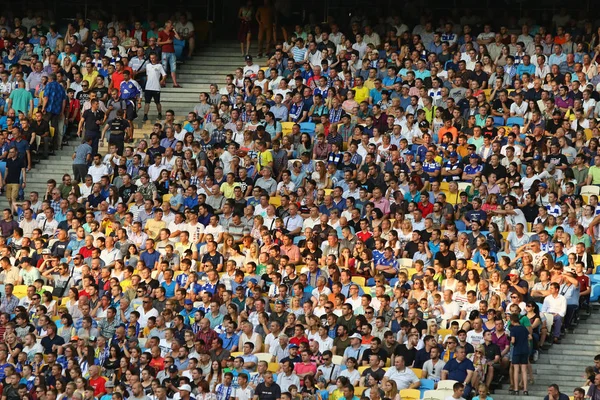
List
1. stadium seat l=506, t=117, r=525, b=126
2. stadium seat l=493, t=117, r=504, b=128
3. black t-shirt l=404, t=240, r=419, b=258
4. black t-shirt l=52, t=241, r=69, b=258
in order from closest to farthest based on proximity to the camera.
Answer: black t-shirt l=404, t=240, r=419, b=258 < black t-shirt l=52, t=241, r=69, b=258 < stadium seat l=506, t=117, r=525, b=126 < stadium seat l=493, t=117, r=504, b=128

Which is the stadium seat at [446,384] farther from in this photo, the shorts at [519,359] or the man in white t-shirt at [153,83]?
the man in white t-shirt at [153,83]

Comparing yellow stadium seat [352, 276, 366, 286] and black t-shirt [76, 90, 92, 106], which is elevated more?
black t-shirt [76, 90, 92, 106]

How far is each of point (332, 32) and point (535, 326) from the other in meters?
11.5

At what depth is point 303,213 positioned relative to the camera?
2545cm

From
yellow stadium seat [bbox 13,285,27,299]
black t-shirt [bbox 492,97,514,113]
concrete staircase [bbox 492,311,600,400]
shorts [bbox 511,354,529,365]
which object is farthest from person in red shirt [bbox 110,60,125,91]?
shorts [bbox 511,354,529,365]

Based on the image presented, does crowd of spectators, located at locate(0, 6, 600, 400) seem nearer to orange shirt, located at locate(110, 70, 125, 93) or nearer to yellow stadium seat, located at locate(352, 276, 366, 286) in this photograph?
yellow stadium seat, located at locate(352, 276, 366, 286)

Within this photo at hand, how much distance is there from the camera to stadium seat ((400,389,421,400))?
66.5 ft

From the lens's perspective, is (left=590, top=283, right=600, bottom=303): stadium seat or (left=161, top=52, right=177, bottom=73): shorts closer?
(left=590, top=283, right=600, bottom=303): stadium seat

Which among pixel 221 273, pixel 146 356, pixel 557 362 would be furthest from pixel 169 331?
pixel 557 362

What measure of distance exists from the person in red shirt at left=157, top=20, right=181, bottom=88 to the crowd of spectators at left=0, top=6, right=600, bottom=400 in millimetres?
64

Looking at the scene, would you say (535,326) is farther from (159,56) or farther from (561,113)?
(159,56)

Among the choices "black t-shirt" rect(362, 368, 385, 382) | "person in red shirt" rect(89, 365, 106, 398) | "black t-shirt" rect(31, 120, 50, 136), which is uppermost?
"black t-shirt" rect(31, 120, 50, 136)

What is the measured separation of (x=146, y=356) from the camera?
69.4ft

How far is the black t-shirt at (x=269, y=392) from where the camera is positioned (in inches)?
801
